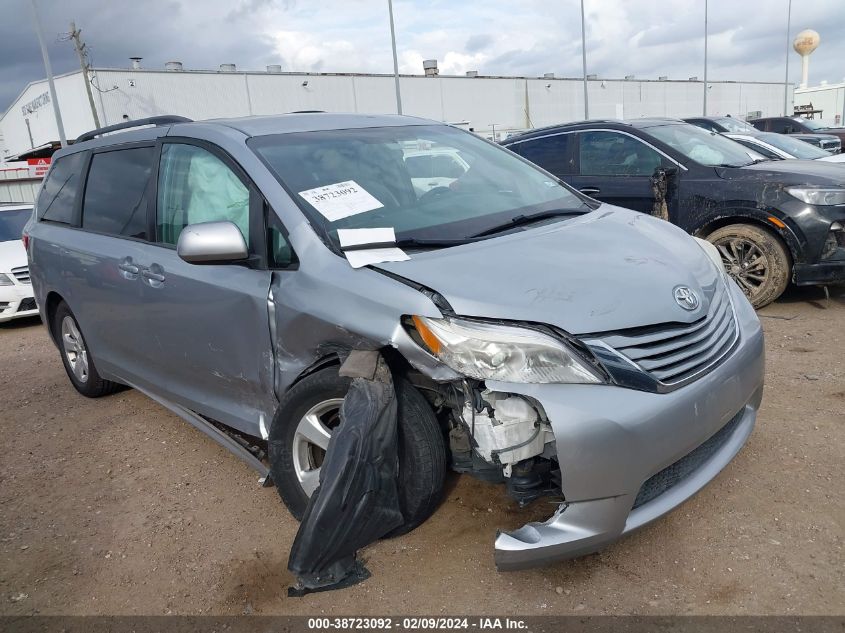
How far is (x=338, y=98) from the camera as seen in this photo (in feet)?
142

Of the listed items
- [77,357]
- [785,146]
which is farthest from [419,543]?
[785,146]

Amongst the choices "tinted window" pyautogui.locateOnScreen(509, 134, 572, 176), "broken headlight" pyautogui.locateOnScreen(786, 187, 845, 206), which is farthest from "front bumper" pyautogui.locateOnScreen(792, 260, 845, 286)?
"tinted window" pyautogui.locateOnScreen(509, 134, 572, 176)

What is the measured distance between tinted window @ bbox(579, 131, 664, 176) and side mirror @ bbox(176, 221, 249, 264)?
190 inches

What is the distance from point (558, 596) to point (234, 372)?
5.52 ft

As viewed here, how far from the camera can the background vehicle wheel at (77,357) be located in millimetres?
4598

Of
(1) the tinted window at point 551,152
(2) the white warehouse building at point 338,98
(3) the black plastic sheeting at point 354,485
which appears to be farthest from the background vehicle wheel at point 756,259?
(2) the white warehouse building at point 338,98

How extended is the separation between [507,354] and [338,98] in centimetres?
4386

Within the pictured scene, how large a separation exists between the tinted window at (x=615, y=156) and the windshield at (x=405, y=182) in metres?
3.11

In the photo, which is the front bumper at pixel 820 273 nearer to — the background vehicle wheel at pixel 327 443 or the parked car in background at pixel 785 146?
the parked car in background at pixel 785 146

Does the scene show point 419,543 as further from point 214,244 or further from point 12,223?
point 12,223

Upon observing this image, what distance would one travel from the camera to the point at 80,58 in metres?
33.5

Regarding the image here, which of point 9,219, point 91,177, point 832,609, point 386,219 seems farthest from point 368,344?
point 9,219

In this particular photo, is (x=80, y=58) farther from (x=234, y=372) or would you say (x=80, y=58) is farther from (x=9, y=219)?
(x=234, y=372)

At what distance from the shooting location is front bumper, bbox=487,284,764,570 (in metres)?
2.10
